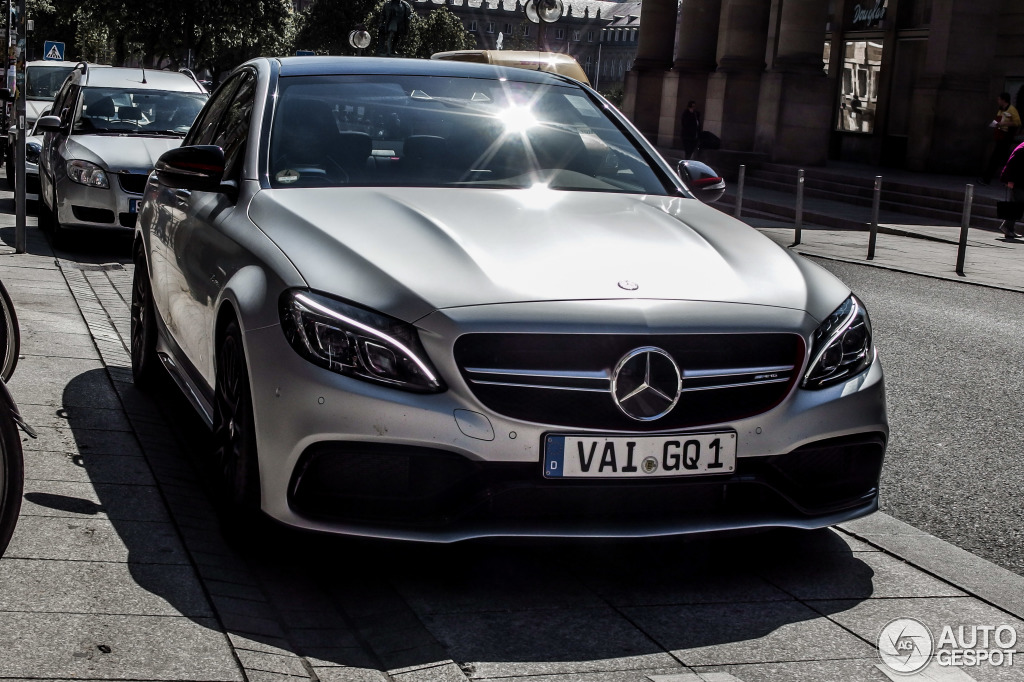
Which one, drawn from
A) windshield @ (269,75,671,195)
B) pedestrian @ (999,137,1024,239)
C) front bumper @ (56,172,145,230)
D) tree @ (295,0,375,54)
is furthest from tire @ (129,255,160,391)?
tree @ (295,0,375,54)

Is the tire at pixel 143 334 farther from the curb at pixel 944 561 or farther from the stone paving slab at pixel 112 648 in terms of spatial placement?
the curb at pixel 944 561

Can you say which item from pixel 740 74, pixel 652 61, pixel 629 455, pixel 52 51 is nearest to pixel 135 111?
pixel 629 455

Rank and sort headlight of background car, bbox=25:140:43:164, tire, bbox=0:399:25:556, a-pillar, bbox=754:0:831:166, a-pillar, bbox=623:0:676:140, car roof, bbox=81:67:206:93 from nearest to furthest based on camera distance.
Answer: tire, bbox=0:399:25:556 < car roof, bbox=81:67:206:93 < headlight of background car, bbox=25:140:43:164 < a-pillar, bbox=754:0:831:166 < a-pillar, bbox=623:0:676:140

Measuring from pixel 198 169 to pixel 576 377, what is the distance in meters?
1.90

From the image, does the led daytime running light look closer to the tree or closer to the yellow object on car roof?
the yellow object on car roof

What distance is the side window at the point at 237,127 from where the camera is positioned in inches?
204

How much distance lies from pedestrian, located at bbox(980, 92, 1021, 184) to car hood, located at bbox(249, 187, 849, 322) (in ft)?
75.1

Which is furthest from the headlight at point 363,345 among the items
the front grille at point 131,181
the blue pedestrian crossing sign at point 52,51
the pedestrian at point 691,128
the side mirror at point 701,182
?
the blue pedestrian crossing sign at point 52,51

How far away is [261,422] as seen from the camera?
12.9 feet

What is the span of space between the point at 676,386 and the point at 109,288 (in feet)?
24.2

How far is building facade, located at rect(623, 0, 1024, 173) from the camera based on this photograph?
29.7 meters

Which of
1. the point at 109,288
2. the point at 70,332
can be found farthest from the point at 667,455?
the point at 109,288

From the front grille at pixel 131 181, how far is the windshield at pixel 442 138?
807 cm

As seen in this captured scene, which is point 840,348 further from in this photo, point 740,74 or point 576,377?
point 740,74
